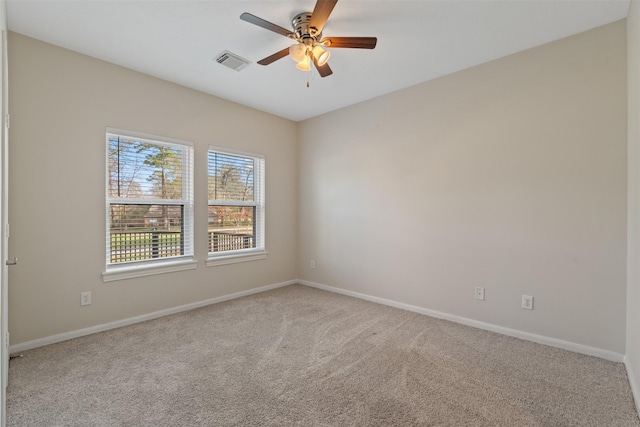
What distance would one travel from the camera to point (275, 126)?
4488 millimetres

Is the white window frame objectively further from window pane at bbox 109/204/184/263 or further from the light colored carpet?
the light colored carpet

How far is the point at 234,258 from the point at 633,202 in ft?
12.6

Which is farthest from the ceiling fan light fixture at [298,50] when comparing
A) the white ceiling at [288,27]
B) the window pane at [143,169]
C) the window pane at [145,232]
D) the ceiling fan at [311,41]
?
the window pane at [145,232]

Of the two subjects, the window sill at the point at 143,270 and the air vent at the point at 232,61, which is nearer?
the air vent at the point at 232,61

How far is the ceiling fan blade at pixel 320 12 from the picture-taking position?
1.79 metres

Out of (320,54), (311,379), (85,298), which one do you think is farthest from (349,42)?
(85,298)

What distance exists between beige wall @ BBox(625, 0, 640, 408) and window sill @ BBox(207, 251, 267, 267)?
146 inches

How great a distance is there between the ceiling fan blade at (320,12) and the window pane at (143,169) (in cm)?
221

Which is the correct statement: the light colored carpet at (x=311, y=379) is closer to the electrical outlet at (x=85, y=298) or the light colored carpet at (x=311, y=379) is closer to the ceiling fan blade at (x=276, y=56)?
the electrical outlet at (x=85, y=298)

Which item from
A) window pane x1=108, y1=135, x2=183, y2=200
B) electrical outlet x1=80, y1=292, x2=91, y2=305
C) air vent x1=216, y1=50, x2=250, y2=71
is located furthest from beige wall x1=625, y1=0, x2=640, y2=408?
electrical outlet x1=80, y1=292, x2=91, y2=305

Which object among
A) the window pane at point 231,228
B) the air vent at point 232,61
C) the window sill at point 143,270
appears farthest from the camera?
the window pane at point 231,228

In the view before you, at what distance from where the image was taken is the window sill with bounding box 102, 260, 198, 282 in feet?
9.68

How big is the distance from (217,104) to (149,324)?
2.62 m

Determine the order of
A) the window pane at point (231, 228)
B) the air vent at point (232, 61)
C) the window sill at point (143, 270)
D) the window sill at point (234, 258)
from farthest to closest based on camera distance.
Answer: the window pane at point (231, 228) → the window sill at point (234, 258) → the window sill at point (143, 270) → the air vent at point (232, 61)
